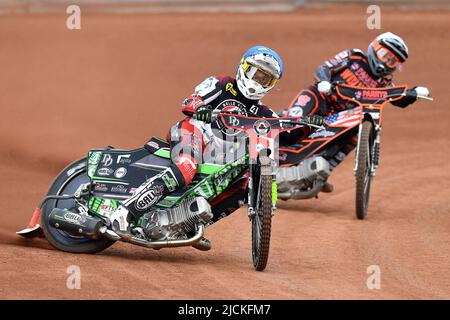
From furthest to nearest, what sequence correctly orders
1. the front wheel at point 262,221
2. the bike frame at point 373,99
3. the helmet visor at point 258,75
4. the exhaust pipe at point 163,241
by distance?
1. the bike frame at point 373,99
2. the helmet visor at point 258,75
3. the exhaust pipe at point 163,241
4. the front wheel at point 262,221

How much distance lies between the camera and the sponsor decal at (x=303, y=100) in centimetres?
1521

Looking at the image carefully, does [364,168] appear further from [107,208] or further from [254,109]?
[107,208]

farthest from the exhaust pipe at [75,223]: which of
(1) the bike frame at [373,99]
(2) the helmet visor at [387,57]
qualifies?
(2) the helmet visor at [387,57]

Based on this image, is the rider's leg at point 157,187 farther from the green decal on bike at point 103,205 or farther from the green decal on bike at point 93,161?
the green decal on bike at point 93,161

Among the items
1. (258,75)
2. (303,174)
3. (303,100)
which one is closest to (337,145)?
(303,174)

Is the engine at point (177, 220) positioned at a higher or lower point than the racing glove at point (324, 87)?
lower

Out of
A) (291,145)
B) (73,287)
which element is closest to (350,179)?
(291,145)

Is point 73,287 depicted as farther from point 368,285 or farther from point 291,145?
point 291,145

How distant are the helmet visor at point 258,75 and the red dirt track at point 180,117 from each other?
5.88ft

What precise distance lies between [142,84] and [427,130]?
6503 millimetres

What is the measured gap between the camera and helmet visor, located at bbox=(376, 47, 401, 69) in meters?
15.0

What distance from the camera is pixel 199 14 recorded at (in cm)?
2989

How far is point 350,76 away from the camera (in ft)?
50.3

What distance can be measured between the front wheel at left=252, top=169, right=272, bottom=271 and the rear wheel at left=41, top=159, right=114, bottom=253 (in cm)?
147
